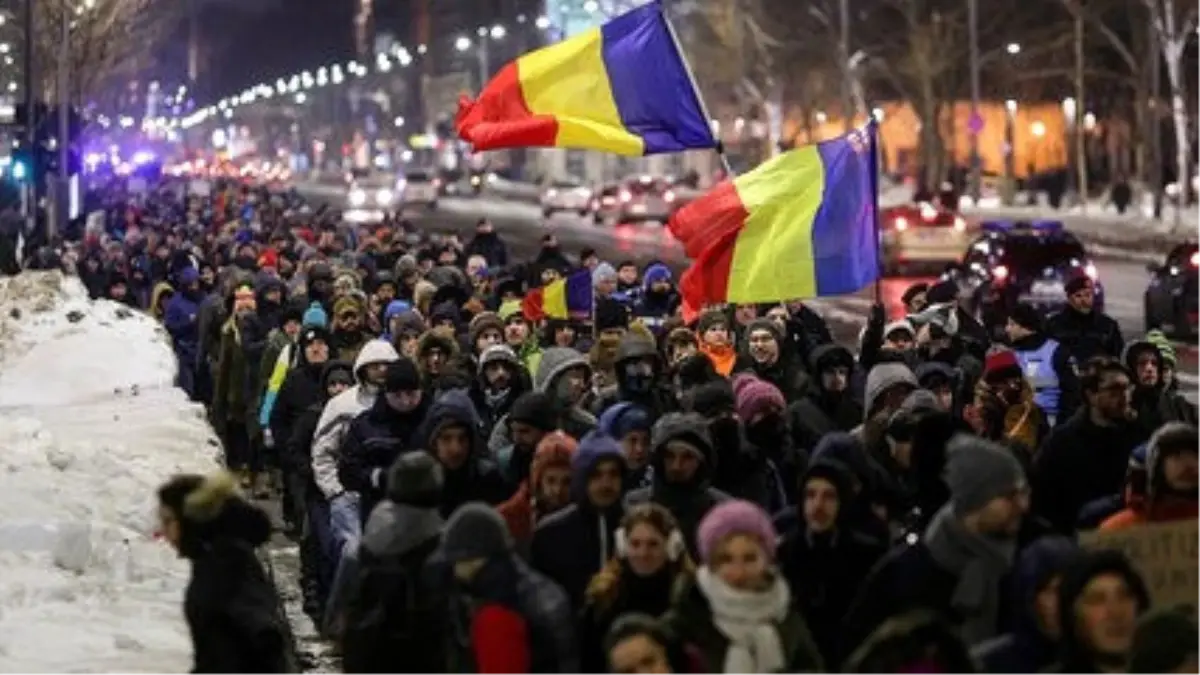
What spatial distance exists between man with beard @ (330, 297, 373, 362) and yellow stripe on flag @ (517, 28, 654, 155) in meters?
1.53

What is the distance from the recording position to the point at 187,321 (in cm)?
2230

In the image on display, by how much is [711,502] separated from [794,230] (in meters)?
4.70

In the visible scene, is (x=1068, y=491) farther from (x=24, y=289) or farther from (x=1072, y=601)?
(x=24, y=289)

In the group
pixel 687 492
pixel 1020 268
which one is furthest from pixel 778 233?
pixel 1020 268

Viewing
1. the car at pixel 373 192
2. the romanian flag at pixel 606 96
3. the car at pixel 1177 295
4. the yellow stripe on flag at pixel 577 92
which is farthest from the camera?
the car at pixel 373 192

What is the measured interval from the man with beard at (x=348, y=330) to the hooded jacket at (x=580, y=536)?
249 inches

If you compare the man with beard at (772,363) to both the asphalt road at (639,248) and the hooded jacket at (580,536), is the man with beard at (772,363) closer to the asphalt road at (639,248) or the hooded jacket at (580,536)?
the hooded jacket at (580,536)

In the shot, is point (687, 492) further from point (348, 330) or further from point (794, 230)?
point (348, 330)

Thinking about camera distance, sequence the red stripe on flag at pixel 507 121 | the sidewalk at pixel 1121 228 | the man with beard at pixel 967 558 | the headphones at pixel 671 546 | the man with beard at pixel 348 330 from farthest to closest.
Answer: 1. the sidewalk at pixel 1121 228
2. the red stripe on flag at pixel 507 121
3. the man with beard at pixel 348 330
4. the headphones at pixel 671 546
5. the man with beard at pixel 967 558

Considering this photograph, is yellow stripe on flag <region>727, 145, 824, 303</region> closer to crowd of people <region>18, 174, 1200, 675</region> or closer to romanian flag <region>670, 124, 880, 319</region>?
romanian flag <region>670, 124, 880, 319</region>

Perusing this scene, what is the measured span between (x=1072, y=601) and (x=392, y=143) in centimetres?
17382

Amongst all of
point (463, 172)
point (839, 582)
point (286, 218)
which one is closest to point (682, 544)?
point (839, 582)

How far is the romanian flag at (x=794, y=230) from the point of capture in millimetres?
12398

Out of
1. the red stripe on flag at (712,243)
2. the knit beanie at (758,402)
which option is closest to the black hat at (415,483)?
the knit beanie at (758,402)
